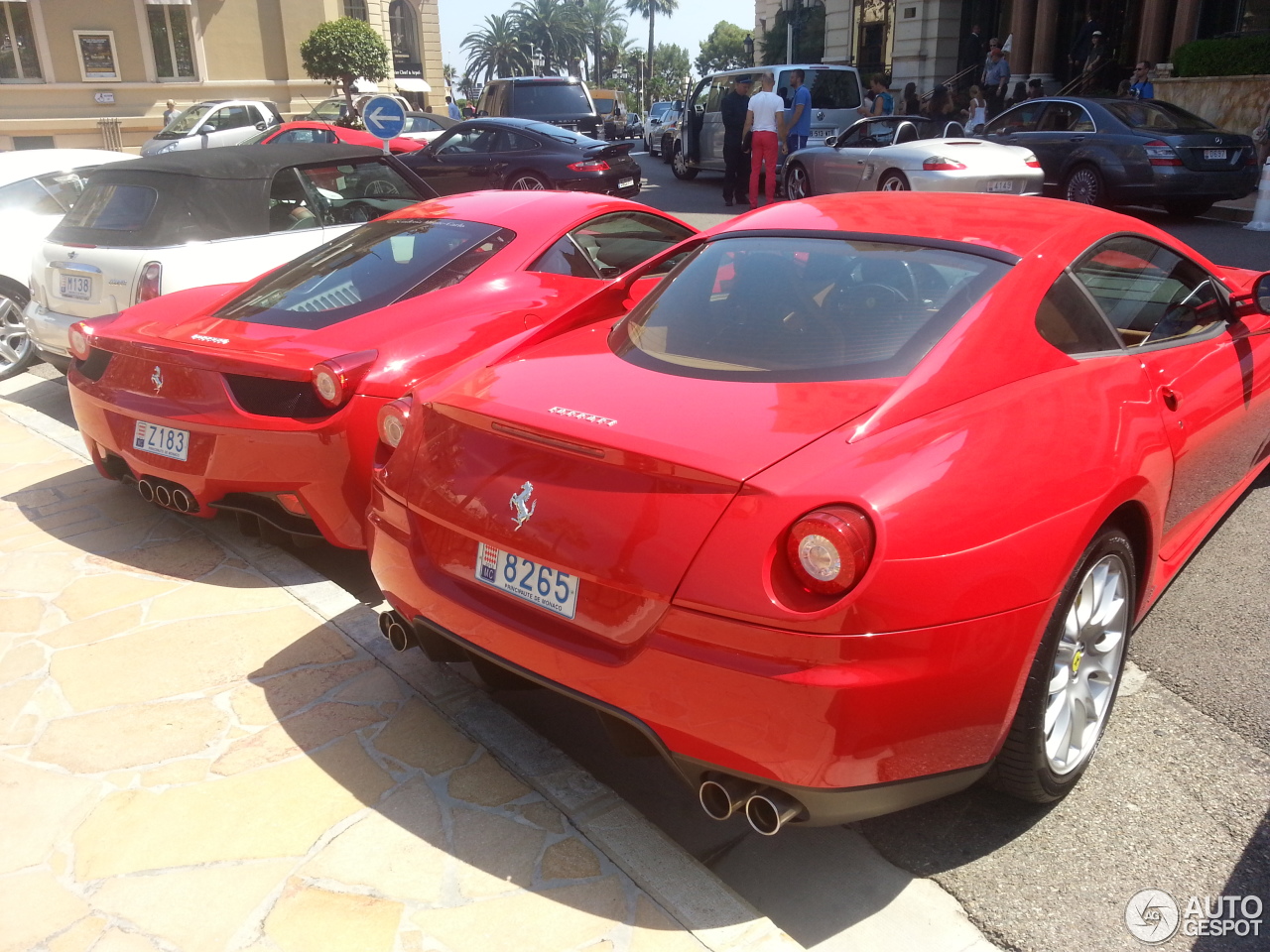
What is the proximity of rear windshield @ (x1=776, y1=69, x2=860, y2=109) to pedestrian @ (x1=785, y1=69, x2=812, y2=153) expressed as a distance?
1653 millimetres

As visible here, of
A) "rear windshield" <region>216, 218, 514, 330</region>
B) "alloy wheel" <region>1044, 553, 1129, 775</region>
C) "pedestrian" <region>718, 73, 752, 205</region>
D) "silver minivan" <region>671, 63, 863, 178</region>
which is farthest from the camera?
"silver minivan" <region>671, 63, 863, 178</region>

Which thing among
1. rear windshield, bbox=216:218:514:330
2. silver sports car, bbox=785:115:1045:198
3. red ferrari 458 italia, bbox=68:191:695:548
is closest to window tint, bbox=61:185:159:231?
red ferrari 458 italia, bbox=68:191:695:548

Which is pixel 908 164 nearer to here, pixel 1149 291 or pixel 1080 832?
pixel 1149 291

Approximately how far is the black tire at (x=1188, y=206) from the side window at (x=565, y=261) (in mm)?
10896

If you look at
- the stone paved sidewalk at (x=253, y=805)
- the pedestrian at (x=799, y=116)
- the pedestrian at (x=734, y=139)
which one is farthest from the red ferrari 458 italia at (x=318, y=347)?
the pedestrian at (x=799, y=116)

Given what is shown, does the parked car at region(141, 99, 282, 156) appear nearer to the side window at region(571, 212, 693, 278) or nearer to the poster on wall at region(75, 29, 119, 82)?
the poster on wall at region(75, 29, 119, 82)

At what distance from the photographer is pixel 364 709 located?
346 centimetres

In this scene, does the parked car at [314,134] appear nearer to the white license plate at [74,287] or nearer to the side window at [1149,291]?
the white license plate at [74,287]

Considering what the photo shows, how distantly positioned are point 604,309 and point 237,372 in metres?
1.43

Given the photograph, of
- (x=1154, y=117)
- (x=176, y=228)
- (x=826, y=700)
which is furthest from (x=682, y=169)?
(x=826, y=700)

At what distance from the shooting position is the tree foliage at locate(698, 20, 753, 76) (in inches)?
4390

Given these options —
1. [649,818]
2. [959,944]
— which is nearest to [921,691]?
[959,944]

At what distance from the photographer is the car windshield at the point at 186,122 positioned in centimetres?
2362

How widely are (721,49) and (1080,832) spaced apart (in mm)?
121885
